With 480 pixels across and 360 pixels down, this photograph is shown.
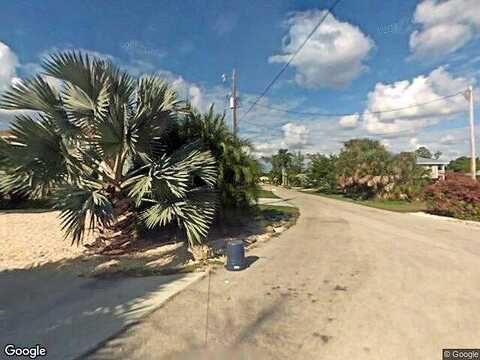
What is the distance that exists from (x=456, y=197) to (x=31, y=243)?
749 inches

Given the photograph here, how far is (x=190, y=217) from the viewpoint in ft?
23.5

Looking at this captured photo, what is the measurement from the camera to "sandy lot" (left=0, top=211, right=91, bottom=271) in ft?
25.6

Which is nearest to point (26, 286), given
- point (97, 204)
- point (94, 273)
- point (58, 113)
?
point (94, 273)

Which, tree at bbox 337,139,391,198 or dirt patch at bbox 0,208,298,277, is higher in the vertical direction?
tree at bbox 337,139,391,198

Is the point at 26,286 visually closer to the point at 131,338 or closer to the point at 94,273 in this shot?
the point at 94,273

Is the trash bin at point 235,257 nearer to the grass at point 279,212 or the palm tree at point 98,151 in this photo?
the palm tree at point 98,151

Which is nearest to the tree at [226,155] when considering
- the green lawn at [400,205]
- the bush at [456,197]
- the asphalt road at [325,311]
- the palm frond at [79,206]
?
the asphalt road at [325,311]

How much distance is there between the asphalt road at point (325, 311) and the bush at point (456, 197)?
8695mm

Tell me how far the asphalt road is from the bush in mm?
8695

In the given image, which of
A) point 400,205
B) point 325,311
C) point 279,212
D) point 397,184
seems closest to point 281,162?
point 397,184

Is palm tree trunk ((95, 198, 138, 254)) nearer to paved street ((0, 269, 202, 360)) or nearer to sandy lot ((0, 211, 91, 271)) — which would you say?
sandy lot ((0, 211, 91, 271))

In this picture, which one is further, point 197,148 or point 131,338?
point 197,148

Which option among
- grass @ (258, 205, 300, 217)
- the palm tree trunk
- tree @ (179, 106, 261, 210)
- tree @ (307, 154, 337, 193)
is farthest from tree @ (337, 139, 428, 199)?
the palm tree trunk

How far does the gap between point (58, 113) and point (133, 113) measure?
1.76 meters
